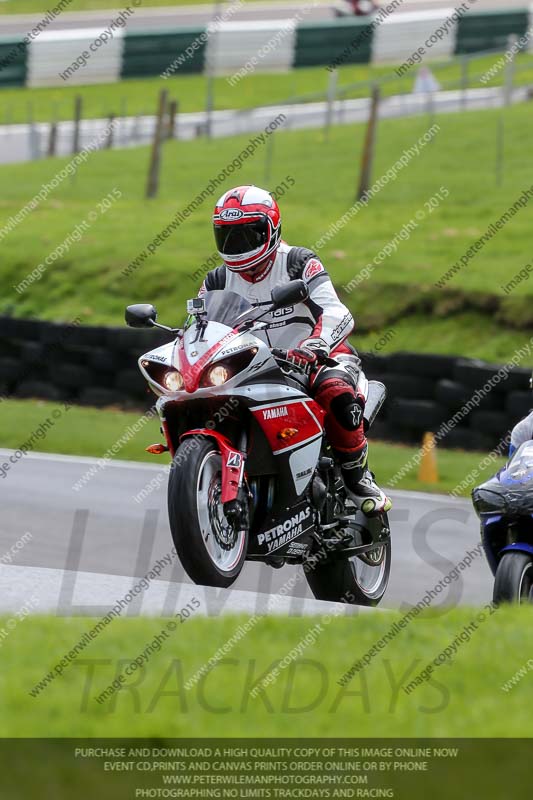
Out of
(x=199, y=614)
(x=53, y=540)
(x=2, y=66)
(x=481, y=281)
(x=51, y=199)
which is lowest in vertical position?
(x=2, y=66)

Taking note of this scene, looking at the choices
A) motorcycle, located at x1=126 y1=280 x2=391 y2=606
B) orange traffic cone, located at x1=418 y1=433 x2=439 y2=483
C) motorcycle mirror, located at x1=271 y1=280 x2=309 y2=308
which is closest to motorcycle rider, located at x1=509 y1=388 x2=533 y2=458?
motorcycle, located at x1=126 y1=280 x2=391 y2=606

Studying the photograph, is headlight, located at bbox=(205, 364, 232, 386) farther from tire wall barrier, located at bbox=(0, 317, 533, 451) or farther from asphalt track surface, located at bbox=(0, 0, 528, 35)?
asphalt track surface, located at bbox=(0, 0, 528, 35)

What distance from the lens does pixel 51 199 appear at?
893 inches

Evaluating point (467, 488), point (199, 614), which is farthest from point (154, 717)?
point (467, 488)

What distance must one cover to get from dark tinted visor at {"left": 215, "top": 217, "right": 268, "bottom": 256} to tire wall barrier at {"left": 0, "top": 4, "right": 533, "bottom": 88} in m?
26.7

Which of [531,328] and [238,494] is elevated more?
[238,494]

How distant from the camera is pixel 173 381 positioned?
628 cm

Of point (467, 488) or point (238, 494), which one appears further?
point (467, 488)

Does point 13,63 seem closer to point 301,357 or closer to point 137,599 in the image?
point 301,357

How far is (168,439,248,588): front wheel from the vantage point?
5.83m

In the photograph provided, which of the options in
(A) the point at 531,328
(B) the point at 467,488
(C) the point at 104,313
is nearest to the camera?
(B) the point at 467,488

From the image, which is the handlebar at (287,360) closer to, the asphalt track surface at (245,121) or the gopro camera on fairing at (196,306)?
the gopro camera on fairing at (196,306)
